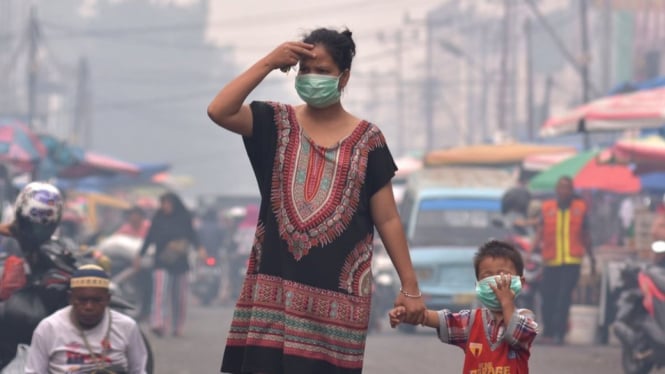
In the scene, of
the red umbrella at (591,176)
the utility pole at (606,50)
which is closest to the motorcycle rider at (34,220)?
the red umbrella at (591,176)

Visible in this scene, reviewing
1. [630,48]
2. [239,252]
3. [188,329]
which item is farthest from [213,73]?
[188,329]

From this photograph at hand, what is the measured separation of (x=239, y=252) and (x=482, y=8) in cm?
5771

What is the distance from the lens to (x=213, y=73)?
140 m

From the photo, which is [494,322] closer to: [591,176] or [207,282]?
[591,176]

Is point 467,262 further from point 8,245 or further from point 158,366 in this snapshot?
point 8,245

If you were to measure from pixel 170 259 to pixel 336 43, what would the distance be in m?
13.0

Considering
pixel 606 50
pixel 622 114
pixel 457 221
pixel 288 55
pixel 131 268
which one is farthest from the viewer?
pixel 606 50

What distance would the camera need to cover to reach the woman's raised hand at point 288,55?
5168mm

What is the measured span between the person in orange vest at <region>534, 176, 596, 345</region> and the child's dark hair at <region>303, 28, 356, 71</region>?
10878 millimetres

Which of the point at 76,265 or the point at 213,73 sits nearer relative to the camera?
the point at 76,265

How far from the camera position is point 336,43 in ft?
17.4

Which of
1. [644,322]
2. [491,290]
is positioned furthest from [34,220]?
[644,322]

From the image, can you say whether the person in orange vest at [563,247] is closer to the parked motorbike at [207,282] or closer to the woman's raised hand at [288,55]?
the woman's raised hand at [288,55]

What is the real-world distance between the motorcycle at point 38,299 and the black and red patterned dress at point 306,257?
2675 millimetres
